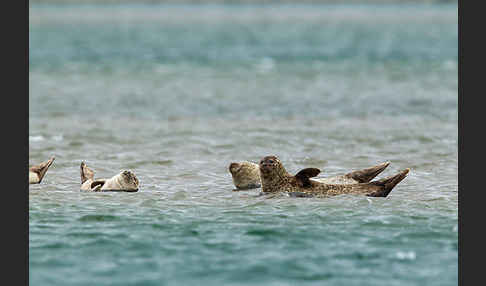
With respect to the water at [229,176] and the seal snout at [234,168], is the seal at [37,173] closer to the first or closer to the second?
the water at [229,176]

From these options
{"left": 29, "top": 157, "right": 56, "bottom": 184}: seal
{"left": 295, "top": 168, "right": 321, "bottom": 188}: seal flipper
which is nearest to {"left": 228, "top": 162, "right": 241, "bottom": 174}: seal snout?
{"left": 295, "top": 168, "right": 321, "bottom": 188}: seal flipper

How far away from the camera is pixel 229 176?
695 inches

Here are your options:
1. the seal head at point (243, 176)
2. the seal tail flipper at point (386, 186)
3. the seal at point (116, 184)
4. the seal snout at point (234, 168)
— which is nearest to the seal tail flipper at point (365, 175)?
the seal tail flipper at point (386, 186)

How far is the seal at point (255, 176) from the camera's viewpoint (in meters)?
15.7

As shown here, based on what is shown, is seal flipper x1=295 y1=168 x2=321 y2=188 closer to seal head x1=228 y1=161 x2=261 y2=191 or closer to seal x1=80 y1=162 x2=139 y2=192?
seal head x1=228 y1=161 x2=261 y2=191

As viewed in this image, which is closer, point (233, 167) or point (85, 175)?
point (233, 167)

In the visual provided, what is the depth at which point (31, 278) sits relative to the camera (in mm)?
11188

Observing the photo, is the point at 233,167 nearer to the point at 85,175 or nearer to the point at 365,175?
the point at 365,175

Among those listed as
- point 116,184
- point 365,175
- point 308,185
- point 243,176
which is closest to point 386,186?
point 365,175

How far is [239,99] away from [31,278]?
20398 millimetres

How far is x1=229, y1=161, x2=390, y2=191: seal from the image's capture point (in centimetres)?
1569

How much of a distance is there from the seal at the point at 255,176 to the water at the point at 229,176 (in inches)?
12.7

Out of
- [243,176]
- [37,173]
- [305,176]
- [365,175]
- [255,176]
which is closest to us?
[305,176]

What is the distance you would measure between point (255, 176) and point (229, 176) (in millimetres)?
1412
